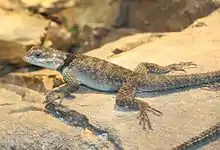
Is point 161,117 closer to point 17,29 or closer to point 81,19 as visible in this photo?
point 17,29

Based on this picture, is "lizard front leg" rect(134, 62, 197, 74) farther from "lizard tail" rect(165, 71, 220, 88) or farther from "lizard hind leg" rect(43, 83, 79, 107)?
"lizard hind leg" rect(43, 83, 79, 107)

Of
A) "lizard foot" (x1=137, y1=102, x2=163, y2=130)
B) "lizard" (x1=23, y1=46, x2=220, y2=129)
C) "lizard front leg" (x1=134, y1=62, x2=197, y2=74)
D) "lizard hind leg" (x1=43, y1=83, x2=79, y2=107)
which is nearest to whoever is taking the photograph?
"lizard foot" (x1=137, y1=102, x2=163, y2=130)

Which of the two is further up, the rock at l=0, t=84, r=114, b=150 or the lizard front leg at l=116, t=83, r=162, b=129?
the lizard front leg at l=116, t=83, r=162, b=129

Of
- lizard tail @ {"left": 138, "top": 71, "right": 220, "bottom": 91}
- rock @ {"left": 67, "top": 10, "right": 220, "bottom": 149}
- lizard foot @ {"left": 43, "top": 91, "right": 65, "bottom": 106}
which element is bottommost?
lizard foot @ {"left": 43, "top": 91, "right": 65, "bottom": 106}

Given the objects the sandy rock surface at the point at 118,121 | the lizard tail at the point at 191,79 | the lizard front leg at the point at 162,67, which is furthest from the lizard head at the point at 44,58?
the lizard tail at the point at 191,79

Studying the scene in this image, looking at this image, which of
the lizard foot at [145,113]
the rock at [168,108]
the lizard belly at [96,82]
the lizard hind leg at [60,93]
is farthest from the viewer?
the lizard belly at [96,82]

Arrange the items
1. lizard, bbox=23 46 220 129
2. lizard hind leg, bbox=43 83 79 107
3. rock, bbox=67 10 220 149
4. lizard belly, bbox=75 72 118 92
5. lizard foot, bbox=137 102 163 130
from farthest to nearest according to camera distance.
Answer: lizard belly, bbox=75 72 118 92
lizard hind leg, bbox=43 83 79 107
lizard, bbox=23 46 220 129
lizard foot, bbox=137 102 163 130
rock, bbox=67 10 220 149


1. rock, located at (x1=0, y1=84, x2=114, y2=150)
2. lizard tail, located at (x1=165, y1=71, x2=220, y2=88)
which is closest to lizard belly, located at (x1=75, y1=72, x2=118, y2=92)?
lizard tail, located at (x1=165, y1=71, x2=220, y2=88)

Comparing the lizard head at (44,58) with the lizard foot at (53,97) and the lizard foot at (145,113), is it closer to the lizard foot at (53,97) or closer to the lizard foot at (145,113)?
the lizard foot at (53,97)
